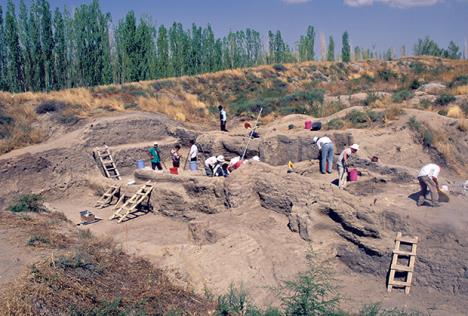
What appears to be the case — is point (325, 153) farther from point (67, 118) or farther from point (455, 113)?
point (67, 118)

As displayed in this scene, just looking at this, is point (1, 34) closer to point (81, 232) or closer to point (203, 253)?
point (81, 232)

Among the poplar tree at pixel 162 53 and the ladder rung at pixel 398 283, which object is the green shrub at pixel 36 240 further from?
the poplar tree at pixel 162 53

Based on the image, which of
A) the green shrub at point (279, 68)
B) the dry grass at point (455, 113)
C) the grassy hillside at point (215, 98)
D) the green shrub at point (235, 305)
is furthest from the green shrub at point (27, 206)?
the green shrub at point (279, 68)

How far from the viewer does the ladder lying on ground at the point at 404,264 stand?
8688 mm

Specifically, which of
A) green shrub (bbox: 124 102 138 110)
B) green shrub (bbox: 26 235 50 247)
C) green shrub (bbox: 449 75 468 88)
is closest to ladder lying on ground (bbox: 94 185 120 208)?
green shrub (bbox: 26 235 50 247)

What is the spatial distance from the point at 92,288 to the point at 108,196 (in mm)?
7928

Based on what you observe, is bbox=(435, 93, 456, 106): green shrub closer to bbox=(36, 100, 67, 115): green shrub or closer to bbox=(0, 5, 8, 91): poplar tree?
bbox=(36, 100, 67, 115): green shrub

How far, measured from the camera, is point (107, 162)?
17.7 meters

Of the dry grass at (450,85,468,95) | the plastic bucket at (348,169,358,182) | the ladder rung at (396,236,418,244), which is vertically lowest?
the ladder rung at (396,236,418,244)

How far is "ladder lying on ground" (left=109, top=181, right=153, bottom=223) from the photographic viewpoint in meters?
13.7

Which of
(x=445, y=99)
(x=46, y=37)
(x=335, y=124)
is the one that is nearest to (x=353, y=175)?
(x=335, y=124)

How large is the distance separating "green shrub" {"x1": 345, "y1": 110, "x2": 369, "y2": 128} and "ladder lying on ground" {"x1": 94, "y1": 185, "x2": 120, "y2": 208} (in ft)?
28.2

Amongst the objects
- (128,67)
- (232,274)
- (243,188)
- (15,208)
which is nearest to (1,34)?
(128,67)

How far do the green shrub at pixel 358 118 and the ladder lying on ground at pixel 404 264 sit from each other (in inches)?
343
